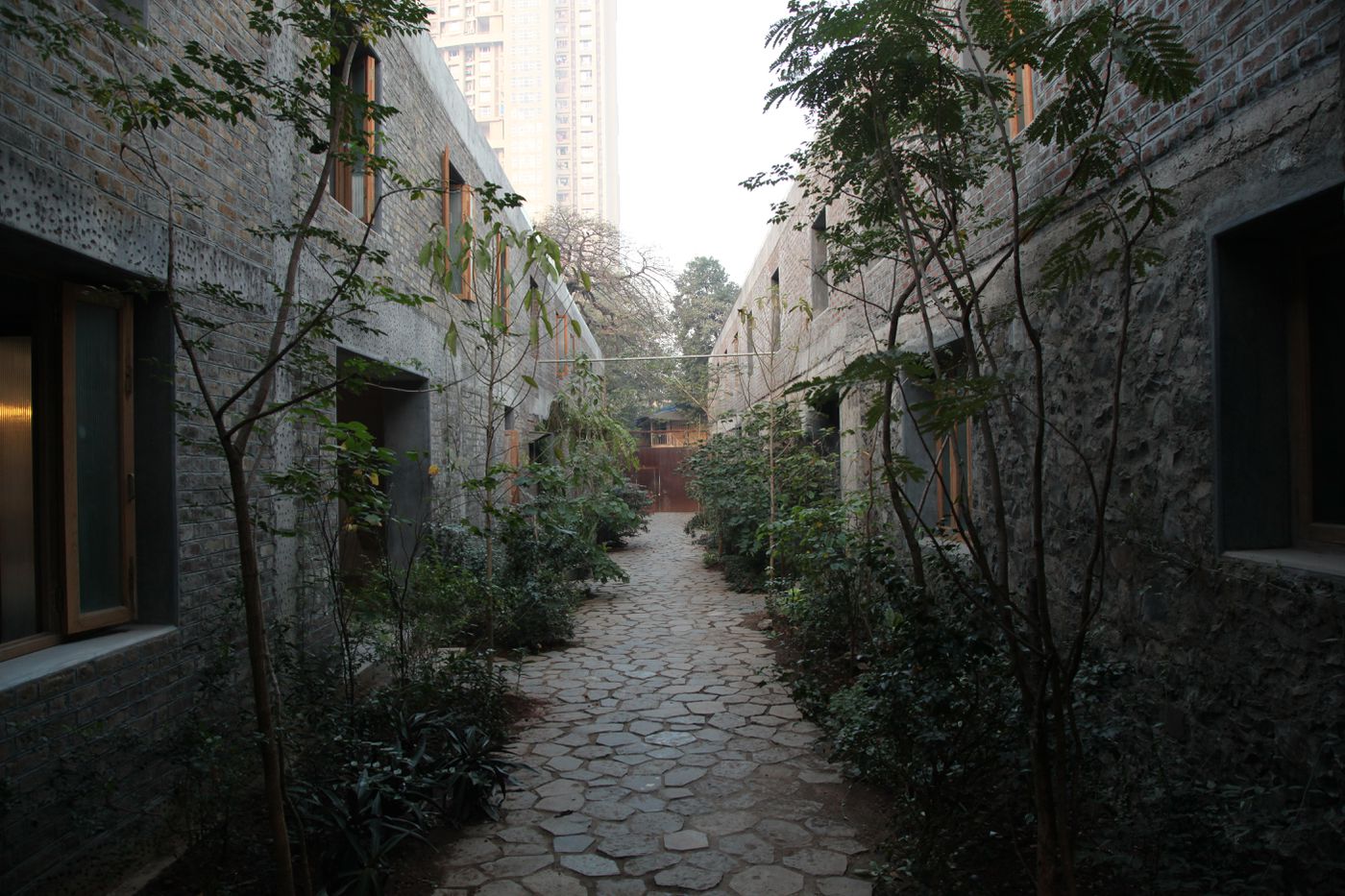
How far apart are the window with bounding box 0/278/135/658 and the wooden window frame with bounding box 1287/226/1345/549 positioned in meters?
4.50

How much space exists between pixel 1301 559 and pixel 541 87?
6706 cm

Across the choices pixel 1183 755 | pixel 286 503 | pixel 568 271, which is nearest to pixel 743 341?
pixel 568 271

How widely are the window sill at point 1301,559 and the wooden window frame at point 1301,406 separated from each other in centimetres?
9

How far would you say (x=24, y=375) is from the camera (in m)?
2.88

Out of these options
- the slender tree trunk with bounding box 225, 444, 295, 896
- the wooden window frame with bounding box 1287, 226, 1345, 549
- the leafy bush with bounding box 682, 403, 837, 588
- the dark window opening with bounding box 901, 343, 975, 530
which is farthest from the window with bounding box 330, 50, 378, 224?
the wooden window frame with bounding box 1287, 226, 1345, 549

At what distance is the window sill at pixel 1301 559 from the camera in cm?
244

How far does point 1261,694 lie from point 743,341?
49.5ft

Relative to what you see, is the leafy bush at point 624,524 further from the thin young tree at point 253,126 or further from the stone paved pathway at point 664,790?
the thin young tree at point 253,126

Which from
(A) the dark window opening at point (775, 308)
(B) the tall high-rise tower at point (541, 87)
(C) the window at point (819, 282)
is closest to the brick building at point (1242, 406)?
(C) the window at point (819, 282)

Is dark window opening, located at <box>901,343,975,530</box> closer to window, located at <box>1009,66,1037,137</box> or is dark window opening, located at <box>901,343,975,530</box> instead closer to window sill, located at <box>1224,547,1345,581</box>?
window, located at <box>1009,66,1037,137</box>

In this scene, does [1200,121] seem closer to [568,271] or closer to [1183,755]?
[1183,755]

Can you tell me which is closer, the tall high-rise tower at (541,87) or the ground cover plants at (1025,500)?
the ground cover plants at (1025,500)

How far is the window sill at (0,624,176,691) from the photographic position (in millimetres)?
2545

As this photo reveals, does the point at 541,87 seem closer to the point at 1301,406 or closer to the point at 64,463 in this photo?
the point at 64,463
